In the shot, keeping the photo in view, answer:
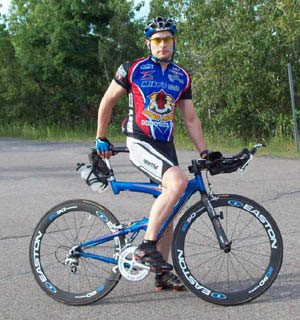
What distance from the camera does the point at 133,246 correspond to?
4051mm

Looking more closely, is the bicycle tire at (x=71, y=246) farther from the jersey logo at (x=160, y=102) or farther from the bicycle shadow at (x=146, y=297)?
the jersey logo at (x=160, y=102)

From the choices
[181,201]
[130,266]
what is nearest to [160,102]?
[181,201]

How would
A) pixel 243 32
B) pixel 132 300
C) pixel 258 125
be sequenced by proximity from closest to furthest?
pixel 132 300, pixel 243 32, pixel 258 125

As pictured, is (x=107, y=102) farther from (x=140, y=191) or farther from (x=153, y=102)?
(x=140, y=191)

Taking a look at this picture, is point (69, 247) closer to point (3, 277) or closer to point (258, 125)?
point (3, 277)

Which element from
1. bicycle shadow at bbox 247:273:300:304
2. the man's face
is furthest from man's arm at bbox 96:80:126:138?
bicycle shadow at bbox 247:273:300:304

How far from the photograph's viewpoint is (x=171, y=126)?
14.0 feet

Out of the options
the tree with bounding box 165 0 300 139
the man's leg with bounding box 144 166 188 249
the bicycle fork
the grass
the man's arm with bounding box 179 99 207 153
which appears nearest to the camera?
the man's leg with bounding box 144 166 188 249

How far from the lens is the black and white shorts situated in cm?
407

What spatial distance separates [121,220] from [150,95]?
3.04 m

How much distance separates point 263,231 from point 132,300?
3.72 feet

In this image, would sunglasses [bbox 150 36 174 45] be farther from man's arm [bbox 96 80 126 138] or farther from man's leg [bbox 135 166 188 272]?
man's leg [bbox 135 166 188 272]

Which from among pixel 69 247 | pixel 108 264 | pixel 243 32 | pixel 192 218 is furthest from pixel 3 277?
pixel 243 32

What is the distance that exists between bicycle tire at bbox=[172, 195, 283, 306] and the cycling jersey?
67 cm
